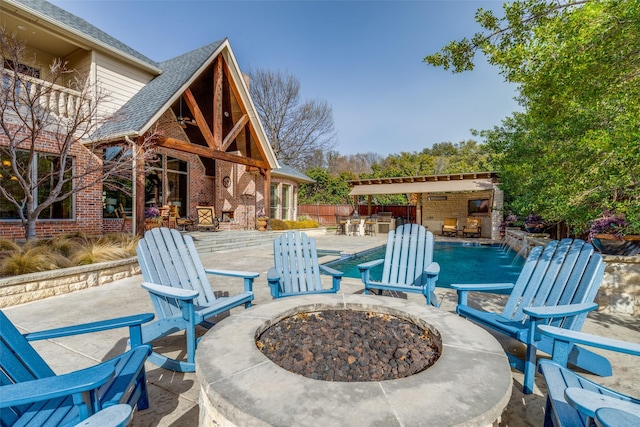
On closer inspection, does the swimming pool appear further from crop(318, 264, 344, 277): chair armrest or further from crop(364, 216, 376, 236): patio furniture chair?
crop(364, 216, 376, 236): patio furniture chair

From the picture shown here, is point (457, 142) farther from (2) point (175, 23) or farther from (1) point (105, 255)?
(1) point (105, 255)

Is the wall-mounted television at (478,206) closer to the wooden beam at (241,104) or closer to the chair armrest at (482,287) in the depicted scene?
the wooden beam at (241,104)

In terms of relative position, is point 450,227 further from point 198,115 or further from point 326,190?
point 198,115

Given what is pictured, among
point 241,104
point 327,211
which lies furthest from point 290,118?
point 241,104

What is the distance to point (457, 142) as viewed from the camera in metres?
31.3

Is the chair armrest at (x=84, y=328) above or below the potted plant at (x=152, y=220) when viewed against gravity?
below

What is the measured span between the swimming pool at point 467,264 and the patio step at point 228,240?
11.2 feet

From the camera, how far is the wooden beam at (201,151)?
7.27m

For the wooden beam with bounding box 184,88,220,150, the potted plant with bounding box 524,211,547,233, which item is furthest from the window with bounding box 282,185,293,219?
the potted plant with bounding box 524,211,547,233

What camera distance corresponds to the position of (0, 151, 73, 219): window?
6.42 metres

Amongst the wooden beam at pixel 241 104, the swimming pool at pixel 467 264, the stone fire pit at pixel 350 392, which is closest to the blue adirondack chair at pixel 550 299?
the stone fire pit at pixel 350 392

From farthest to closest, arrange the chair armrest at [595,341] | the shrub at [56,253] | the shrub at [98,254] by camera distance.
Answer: the shrub at [98,254]
the shrub at [56,253]
the chair armrest at [595,341]

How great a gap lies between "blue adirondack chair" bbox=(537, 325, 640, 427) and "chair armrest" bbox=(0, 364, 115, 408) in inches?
65.3

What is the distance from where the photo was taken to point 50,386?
104 cm
